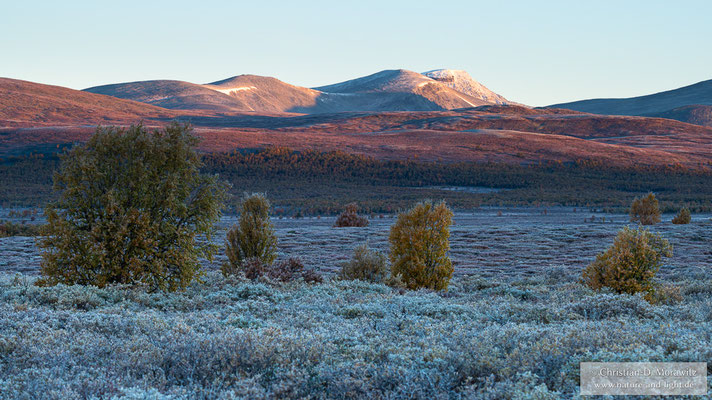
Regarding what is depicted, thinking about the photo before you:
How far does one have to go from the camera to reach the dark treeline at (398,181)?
46750mm

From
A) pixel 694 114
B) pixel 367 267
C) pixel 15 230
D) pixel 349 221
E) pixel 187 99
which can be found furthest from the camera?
pixel 187 99

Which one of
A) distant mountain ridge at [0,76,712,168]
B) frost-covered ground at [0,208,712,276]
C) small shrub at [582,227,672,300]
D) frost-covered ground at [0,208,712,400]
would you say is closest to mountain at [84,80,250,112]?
distant mountain ridge at [0,76,712,168]

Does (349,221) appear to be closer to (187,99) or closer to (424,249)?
(424,249)

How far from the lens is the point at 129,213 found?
27.4 ft

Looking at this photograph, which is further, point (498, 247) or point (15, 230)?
point (15, 230)

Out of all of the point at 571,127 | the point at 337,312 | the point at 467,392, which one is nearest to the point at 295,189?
the point at 337,312

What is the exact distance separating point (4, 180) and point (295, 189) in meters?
29.2

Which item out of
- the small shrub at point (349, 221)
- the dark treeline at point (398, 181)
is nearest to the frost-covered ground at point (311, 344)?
the small shrub at point (349, 221)

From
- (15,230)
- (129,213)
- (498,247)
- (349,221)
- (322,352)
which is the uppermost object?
(129,213)

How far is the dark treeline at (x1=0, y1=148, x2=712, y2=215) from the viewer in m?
46.8

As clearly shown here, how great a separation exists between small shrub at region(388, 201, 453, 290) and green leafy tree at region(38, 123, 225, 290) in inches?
174

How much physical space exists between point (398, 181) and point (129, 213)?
53559 millimetres

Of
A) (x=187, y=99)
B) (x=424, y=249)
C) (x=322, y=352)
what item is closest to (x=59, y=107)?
(x=187, y=99)

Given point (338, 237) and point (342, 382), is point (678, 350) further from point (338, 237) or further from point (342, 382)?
point (338, 237)
